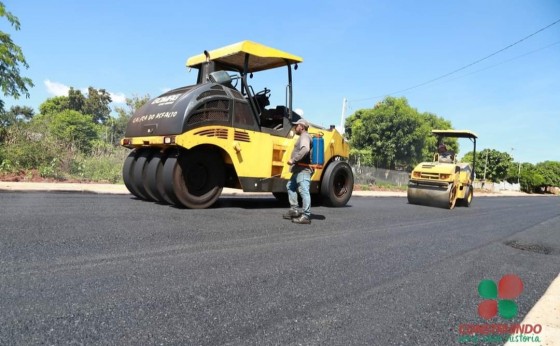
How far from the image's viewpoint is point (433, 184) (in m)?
12.0

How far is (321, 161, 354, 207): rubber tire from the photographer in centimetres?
848

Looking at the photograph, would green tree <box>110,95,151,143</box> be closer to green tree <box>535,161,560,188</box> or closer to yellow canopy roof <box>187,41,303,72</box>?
yellow canopy roof <box>187,41,303,72</box>

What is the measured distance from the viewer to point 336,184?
9.02 metres

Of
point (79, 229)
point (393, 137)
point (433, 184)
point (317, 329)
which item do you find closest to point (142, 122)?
point (79, 229)

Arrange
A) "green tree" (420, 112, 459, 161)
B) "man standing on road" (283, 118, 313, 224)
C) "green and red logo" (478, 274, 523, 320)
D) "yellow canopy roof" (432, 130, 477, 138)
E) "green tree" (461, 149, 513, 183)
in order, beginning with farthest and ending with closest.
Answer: "green tree" (461, 149, 513, 183), "green tree" (420, 112, 459, 161), "yellow canopy roof" (432, 130, 477, 138), "man standing on road" (283, 118, 313, 224), "green and red logo" (478, 274, 523, 320)

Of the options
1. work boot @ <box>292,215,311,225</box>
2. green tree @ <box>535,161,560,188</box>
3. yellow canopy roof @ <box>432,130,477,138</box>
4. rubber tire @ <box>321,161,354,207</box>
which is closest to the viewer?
work boot @ <box>292,215,311,225</box>

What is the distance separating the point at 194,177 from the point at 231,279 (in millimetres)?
3720

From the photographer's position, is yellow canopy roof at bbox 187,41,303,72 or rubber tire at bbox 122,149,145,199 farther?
rubber tire at bbox 122,149,145,199

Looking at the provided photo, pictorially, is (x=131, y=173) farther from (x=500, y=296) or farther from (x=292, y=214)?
(x=500, y=296)

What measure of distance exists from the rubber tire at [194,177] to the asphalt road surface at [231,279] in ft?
1.88

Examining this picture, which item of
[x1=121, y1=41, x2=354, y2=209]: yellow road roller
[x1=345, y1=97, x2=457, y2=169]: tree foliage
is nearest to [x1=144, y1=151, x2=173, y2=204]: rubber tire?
[x1=121, y1=41, x2=354, y2=209]: yellow road roller

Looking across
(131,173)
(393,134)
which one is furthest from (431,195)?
(393,134)

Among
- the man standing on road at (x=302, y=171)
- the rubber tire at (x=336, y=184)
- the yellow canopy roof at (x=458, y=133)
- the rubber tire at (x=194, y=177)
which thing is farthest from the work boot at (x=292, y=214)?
the yellow canopy roof at (x=458, y=133)

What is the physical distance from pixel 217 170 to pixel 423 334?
4.87m
